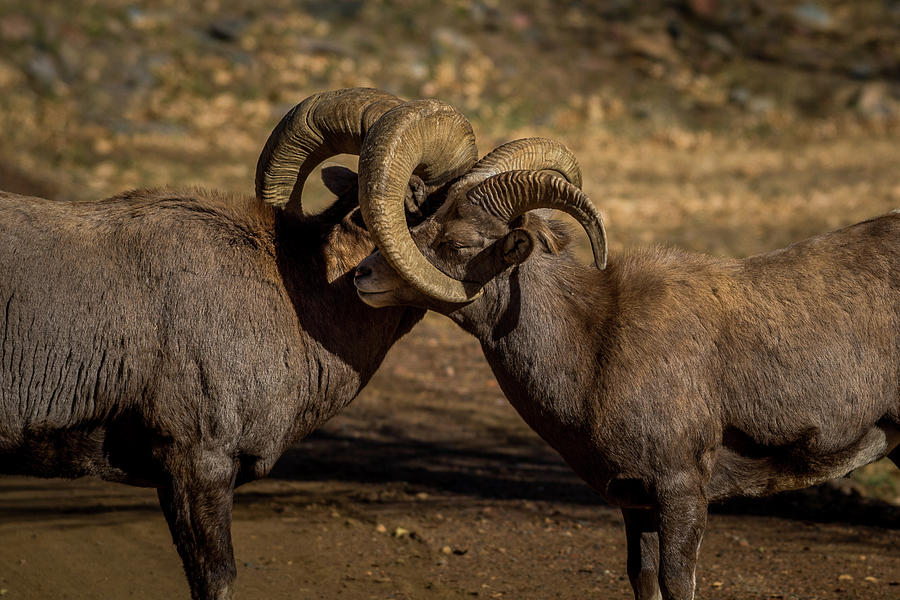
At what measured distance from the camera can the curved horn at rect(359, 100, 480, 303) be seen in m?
5.20

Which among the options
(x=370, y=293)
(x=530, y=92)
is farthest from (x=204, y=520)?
(x=530, y=92)

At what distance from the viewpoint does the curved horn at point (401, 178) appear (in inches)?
205

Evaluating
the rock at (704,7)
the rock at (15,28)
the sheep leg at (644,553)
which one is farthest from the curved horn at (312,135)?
the rock at (704,7)

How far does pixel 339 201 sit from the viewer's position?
20.1 ft

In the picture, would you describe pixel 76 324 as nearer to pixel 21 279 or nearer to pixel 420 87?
pixel 21 279

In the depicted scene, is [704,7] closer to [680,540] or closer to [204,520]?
[680,540]

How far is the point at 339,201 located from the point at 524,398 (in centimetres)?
154

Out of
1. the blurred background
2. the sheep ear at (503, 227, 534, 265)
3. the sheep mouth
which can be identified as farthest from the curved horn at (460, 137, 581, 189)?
the blurred background

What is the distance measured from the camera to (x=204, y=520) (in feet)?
17.8

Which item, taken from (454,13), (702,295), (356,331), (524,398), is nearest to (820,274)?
(702,295)

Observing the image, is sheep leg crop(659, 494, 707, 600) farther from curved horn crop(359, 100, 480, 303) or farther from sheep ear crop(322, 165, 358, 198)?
sheep ear crop(322, 165, 358, 198)

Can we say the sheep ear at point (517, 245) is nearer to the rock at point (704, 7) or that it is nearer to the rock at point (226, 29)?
the rock at point (226, 29)

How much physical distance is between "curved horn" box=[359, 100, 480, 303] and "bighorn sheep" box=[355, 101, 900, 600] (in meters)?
0.01

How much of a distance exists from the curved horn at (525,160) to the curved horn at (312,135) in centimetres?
59
